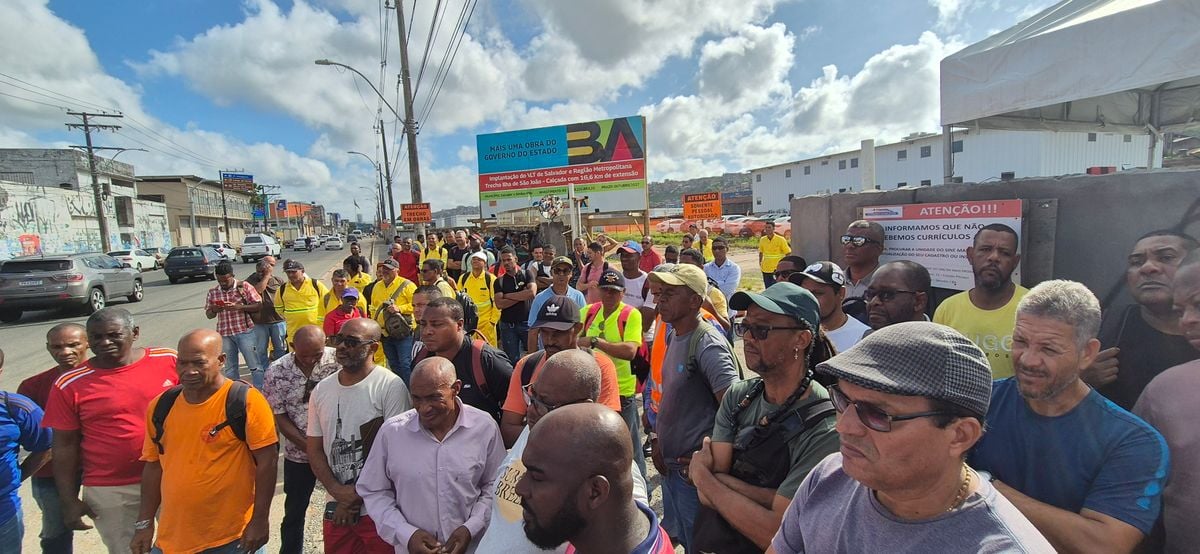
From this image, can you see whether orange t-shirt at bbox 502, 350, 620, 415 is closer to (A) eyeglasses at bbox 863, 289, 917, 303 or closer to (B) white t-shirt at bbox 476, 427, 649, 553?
(B) white t-shirt at bbox 476, 427, 649, 553

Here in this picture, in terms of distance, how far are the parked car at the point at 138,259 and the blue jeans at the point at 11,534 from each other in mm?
24817

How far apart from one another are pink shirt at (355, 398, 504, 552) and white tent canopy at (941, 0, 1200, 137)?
166 inches

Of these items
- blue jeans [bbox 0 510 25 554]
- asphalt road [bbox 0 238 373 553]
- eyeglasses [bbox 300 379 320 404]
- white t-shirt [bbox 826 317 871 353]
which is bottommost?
asphalt road [bbox 0 238 373 553]

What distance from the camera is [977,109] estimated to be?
3846mm

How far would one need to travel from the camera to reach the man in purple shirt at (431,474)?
2.25 meters

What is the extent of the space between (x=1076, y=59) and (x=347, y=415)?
4.94 meters

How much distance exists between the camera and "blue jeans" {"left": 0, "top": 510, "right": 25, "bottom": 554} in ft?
8.54

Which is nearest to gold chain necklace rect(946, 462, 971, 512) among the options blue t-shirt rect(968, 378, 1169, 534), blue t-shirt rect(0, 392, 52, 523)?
blue t-shirt rect(968, 378, 1169, 534)

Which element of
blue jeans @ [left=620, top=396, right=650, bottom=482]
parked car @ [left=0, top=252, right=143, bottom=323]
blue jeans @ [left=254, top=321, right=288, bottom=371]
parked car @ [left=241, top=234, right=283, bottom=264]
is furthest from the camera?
parked car @ [left=241, top=234, right=283, bottom=264]

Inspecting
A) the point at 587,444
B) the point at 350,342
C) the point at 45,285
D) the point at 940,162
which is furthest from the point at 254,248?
the point at 940,162

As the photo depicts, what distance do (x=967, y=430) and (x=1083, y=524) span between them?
2.35ft

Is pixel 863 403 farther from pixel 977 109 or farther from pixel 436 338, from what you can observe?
pixel 977 109

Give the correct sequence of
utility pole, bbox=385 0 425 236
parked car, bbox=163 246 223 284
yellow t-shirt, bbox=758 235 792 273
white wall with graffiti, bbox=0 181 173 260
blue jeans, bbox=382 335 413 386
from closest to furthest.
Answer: blue jeans, bbox=382 335 413 386
yellow t-shirt, bbox=758 235 792 273
utility pole, bbox=385 0 425 236
parked car, bbox=163 246 223 284
white wall with graffiti, bbox=0 181 173 260

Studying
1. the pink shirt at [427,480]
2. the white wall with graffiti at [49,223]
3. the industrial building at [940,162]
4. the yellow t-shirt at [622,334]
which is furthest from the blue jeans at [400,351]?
the white wall with graffiti at [49,223]
